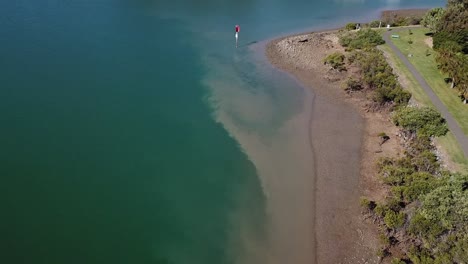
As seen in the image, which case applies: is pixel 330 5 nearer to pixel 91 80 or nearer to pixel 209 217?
pixel 91 80

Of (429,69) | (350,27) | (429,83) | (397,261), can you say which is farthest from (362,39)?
(397,261)

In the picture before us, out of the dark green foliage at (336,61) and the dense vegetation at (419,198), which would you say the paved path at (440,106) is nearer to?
the dense vegetation at (419,198)

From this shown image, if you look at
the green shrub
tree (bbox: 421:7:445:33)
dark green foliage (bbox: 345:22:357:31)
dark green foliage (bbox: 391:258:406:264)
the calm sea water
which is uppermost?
tree (bbox: 421:7:445:33)

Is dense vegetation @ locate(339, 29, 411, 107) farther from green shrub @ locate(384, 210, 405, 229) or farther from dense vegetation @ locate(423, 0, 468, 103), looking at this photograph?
green shrub @ locate(384, 210, 405, 229)

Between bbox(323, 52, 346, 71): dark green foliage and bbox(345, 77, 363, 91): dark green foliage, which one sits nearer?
bbox(345, 77, 363, 91): dark green foliage

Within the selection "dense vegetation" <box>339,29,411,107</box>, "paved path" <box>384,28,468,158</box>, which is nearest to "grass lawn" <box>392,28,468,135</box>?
"paved path" <box>384,28,468,158</box>

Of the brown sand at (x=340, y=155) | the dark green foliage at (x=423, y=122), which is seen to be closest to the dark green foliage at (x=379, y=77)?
the brown sand at (x=340, y=155)
